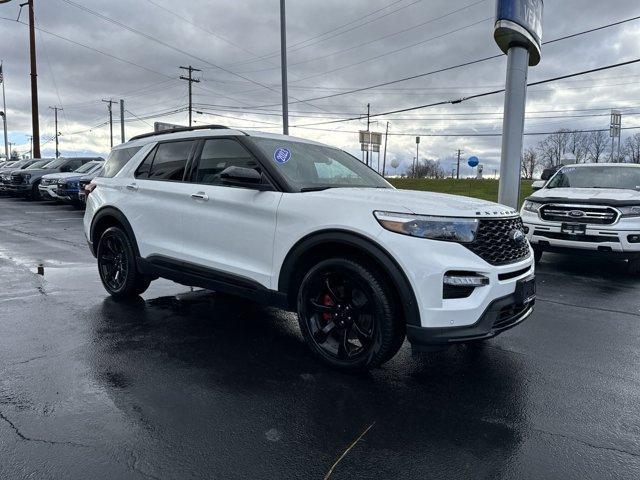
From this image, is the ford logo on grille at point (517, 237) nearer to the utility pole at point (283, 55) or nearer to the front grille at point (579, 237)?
the front grille at point (579, 237)

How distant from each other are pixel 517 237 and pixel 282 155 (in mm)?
2042

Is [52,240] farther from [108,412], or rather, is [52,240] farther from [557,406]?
[557,406]

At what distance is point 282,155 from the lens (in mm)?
4383

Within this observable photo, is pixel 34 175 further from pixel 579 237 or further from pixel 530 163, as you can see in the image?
pixel 530 163

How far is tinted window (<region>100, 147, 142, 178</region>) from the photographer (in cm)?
572

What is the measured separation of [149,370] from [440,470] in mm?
2187

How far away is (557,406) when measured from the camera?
128 inches

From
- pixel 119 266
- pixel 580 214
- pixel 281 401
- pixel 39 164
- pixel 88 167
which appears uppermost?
pixel 39 164

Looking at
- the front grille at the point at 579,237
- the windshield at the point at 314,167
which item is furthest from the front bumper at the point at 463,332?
the front grille at the point at 579,237

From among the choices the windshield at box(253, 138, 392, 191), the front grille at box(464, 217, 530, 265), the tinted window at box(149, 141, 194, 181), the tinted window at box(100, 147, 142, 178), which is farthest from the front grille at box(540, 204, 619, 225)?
the tinted window at box(100, 147, 142, 178)

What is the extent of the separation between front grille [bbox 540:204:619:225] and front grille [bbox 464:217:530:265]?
4449 mm

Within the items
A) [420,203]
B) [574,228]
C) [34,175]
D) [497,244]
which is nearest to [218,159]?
[420,203]

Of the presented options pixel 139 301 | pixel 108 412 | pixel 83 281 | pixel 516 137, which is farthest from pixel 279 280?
pixel 516 137

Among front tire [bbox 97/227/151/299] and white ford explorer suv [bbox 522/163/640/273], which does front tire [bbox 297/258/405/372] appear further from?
white ford explorer suv [bbox 522/163/640/273]
